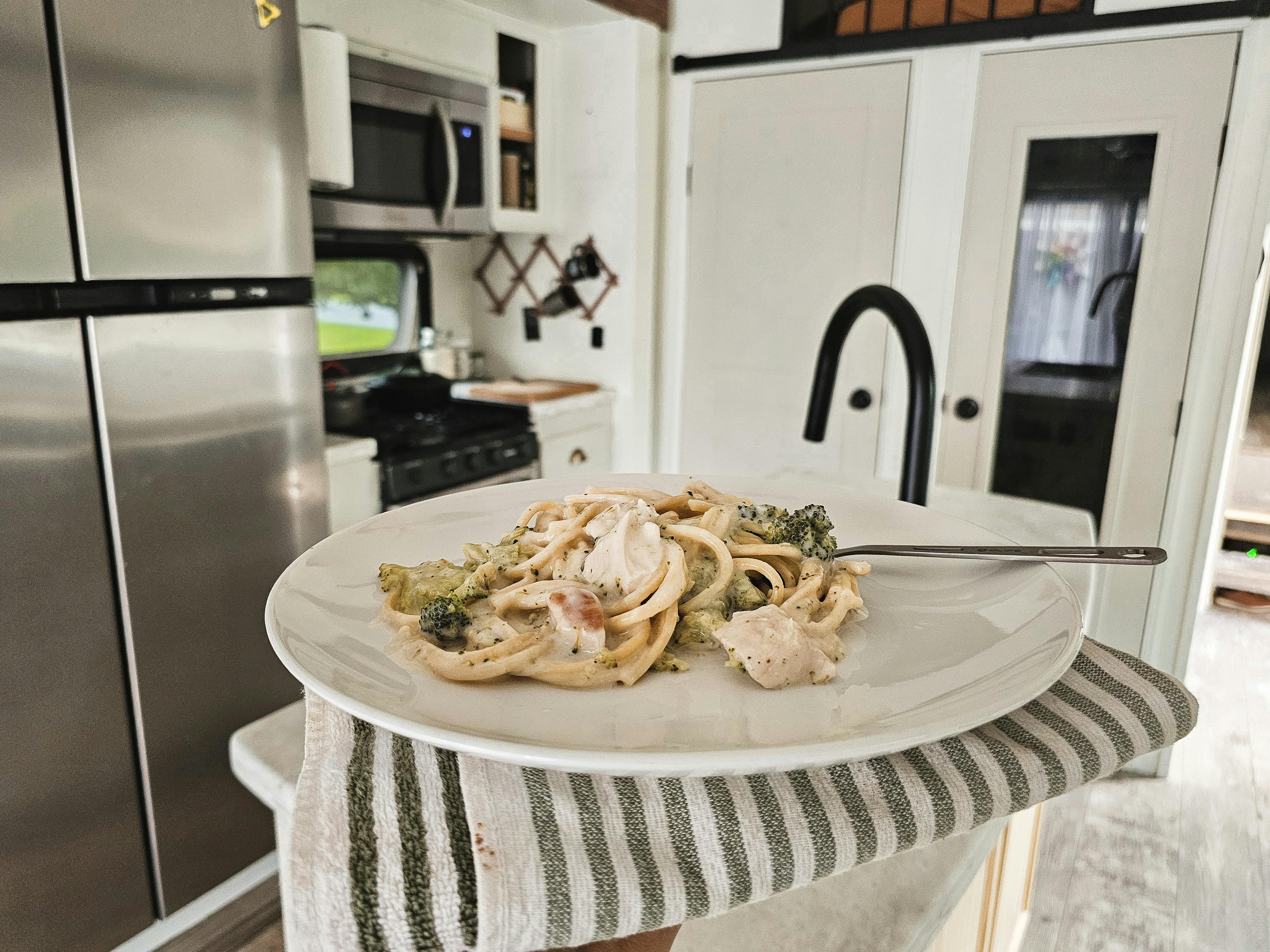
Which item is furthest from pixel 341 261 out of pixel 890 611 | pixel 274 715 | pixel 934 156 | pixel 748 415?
pixel 890 611

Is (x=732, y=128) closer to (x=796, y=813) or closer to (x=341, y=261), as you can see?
(x=341, y=261)

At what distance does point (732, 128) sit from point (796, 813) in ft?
9.56

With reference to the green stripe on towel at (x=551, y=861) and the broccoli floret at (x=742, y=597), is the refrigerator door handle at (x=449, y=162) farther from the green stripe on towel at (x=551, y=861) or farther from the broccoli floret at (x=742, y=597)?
the green stripe on towel at (x=551, y=861)

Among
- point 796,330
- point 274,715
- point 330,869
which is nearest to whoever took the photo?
point 330,869

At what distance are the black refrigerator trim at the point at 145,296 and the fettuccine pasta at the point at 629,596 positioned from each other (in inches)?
48.6

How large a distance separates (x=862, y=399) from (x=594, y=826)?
8.63 ft

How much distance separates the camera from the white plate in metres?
0.47

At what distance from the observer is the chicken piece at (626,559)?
681mm

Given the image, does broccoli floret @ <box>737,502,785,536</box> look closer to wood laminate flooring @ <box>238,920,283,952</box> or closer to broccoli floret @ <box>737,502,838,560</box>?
broccoli floret @ <box>737,502,838,560</box>

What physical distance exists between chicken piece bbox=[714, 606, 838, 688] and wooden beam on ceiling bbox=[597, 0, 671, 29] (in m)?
2.78

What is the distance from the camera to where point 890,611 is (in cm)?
71

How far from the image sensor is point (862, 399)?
118 inches

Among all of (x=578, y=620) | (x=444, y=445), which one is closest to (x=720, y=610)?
(x=578, y=620)

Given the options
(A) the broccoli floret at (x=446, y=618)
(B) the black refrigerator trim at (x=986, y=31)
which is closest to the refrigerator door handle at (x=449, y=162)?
(B) the black refrigerator trim at (x=986, y=31)
